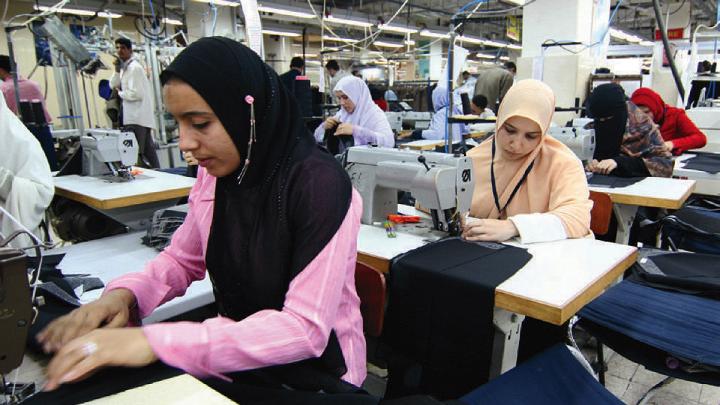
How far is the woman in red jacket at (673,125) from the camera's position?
3910mm

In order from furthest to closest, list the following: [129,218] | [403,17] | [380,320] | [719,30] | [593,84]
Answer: [403,17] → [719,30] → [593,84] → [129,218] → [380,320]

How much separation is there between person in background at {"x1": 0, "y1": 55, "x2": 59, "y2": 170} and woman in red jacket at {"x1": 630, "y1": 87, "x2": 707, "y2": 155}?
429 centimetres

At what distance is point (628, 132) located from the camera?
3.37 metres

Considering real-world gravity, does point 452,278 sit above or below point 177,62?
below

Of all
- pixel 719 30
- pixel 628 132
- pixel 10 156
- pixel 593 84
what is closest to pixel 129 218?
pixel 10 156

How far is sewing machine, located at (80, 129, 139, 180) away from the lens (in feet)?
8.94

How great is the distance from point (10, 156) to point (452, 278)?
1.86m

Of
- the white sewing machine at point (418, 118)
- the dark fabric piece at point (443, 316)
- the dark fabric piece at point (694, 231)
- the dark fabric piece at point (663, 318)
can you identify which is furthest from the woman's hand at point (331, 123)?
the white sewing machine at point (418, 118)

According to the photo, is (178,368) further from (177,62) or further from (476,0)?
(476,0)

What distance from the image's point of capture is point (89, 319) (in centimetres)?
104

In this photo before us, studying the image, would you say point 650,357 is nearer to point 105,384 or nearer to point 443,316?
point 443,316

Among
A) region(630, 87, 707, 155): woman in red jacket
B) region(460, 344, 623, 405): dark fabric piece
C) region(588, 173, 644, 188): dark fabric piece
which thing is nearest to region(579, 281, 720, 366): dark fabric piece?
region(460, 344, 623, 405): dark fabric piece

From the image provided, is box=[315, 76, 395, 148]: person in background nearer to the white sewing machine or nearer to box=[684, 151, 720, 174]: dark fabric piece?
box=[684, 151, 720, 174]: dark fabric piece

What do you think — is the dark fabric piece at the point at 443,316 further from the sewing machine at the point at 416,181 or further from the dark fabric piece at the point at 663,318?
the dark fabric piece at the point at 663,318
